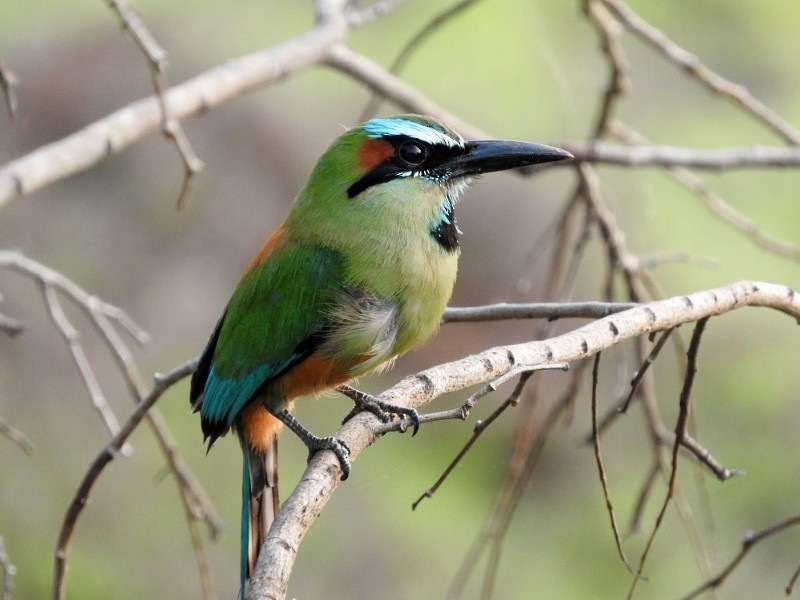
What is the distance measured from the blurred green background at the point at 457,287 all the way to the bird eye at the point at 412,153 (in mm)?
923

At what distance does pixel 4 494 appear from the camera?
16.4 ft

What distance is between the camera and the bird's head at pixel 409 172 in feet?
9.36

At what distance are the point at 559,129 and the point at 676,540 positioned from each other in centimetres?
286

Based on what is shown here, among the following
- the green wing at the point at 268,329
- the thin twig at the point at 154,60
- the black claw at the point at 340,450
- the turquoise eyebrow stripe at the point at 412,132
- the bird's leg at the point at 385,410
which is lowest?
the black claw at the point at 340,450

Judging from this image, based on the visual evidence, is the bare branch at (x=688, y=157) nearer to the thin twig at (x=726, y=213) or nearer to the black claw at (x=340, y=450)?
the thin twig at (x=726, y=213)

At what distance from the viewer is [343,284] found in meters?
2.79

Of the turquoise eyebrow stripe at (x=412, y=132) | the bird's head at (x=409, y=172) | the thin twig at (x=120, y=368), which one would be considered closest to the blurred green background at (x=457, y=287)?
the bird's head at (x=409, y=172)

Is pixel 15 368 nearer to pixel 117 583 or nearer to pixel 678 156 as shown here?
pixel 117 583

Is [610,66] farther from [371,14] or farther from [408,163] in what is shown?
[408,163]

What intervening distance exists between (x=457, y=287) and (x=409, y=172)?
3.74 m

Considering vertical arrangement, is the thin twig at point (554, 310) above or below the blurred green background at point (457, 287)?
below

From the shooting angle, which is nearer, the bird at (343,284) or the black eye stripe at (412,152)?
the bird at (343,284)

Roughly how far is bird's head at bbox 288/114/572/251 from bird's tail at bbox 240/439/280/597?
2.18 feet

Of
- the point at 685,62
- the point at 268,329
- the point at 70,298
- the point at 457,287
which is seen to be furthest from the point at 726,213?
the point at 457,287
